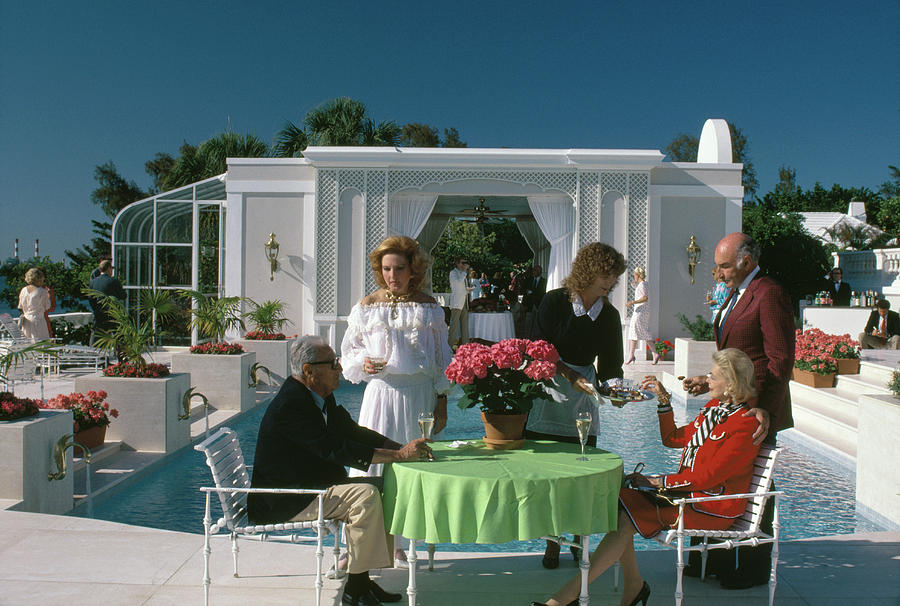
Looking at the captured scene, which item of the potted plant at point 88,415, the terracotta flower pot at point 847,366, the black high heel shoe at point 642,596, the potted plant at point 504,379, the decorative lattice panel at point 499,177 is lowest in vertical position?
the black high heel shoe at point 642,596

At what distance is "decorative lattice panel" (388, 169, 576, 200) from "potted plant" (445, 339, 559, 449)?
32.0 ft

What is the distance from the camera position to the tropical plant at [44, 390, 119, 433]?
17.9 feet

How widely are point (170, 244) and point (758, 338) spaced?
1250 cm

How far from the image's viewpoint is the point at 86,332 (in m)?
12.2

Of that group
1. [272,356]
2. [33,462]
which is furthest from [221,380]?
[33,462]

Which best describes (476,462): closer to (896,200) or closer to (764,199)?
(896,200)

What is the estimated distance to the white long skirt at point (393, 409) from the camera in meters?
3.56

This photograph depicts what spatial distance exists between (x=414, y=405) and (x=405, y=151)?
372 inches

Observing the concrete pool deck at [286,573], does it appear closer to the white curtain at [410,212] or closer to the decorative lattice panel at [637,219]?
the decorative lattice panel at [637,219]

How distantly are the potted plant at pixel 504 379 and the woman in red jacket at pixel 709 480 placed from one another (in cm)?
54

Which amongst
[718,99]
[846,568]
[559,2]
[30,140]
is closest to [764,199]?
[718,99]

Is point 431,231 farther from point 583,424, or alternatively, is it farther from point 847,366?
point 583,424

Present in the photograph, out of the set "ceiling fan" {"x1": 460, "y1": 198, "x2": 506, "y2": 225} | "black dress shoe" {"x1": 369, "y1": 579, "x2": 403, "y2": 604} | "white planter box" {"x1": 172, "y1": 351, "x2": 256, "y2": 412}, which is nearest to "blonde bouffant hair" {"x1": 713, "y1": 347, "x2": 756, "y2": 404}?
"black dress shoe" {"x1": 369, "y1": 579, "x2": 403, "y2": 604}

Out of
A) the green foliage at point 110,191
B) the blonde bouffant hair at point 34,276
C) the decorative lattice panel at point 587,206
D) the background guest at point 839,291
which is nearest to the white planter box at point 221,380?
the blonde bouffant hair at point 34,276
